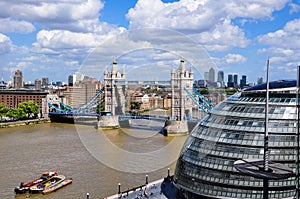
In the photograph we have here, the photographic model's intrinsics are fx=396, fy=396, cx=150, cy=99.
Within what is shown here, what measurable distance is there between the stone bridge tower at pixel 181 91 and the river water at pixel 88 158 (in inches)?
372

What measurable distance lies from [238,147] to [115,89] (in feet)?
199

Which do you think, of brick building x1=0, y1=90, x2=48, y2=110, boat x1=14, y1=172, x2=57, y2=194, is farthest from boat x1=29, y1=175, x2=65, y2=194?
brick building x1=0, y1=90, x2=48, y2=110

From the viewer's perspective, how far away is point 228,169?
51.5ft

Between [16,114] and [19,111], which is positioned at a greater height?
[19,111]

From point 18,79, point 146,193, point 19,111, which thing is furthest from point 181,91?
point 18,79

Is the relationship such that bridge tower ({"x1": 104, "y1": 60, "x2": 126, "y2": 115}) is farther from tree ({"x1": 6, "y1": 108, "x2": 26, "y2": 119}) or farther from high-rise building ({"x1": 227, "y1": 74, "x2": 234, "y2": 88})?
high-rise building ({"x1": 227, "y1": 74, "x2": 234, "y2": 88})

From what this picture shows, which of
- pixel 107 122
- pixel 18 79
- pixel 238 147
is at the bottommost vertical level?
pixel 107 122

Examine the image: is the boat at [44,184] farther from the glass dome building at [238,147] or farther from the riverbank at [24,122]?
the riverbank at [24,122]

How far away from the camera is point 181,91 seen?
63.6m

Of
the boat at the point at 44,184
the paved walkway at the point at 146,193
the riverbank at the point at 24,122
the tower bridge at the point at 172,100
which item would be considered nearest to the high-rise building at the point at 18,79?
the tower bridge at the point at 172,100

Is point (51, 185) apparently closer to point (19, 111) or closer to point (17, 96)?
point (19, 111)

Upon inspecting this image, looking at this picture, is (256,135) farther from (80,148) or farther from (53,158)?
(80,148)

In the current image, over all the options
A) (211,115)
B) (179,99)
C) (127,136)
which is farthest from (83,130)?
(211,115)

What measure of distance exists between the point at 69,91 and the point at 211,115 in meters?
96.4
